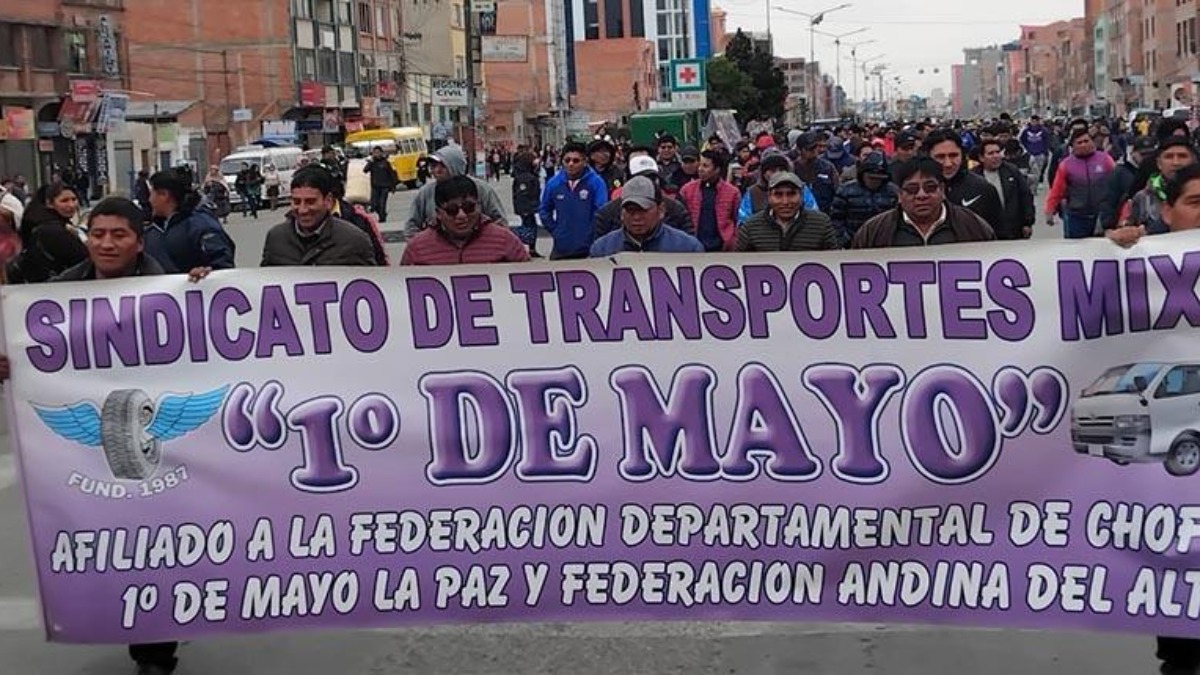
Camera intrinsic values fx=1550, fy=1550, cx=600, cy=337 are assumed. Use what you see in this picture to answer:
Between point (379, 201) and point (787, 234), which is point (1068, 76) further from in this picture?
point (787, 234)

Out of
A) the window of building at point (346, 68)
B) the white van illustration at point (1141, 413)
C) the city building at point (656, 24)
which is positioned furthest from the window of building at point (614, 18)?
the white van illustration at point (1141, 413)

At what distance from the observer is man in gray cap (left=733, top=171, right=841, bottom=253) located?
25.4ft

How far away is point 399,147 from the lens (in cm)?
6147

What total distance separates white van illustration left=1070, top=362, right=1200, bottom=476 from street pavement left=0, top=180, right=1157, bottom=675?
2.91 feet

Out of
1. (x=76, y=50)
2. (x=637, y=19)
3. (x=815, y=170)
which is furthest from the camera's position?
(x=637, y=19)

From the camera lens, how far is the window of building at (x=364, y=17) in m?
83.3

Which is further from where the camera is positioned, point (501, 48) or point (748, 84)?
point (748, 84)

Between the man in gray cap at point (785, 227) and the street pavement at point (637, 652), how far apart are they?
250 centimetres

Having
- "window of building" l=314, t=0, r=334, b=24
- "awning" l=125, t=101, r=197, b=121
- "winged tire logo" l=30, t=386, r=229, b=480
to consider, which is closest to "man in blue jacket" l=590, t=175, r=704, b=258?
"winged tire logo" l=30, t=386, r=229, b=480

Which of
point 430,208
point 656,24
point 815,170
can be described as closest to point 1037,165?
point 815,170

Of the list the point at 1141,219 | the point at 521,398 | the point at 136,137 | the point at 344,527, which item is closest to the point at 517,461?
the point at 521,398

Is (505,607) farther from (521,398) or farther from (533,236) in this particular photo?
(533,236)

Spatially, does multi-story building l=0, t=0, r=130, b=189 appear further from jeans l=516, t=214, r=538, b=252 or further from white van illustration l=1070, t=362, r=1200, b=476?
white van illustration l=1070, t=362, r=1200, b=476

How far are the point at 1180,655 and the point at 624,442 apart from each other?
6.12 feet
